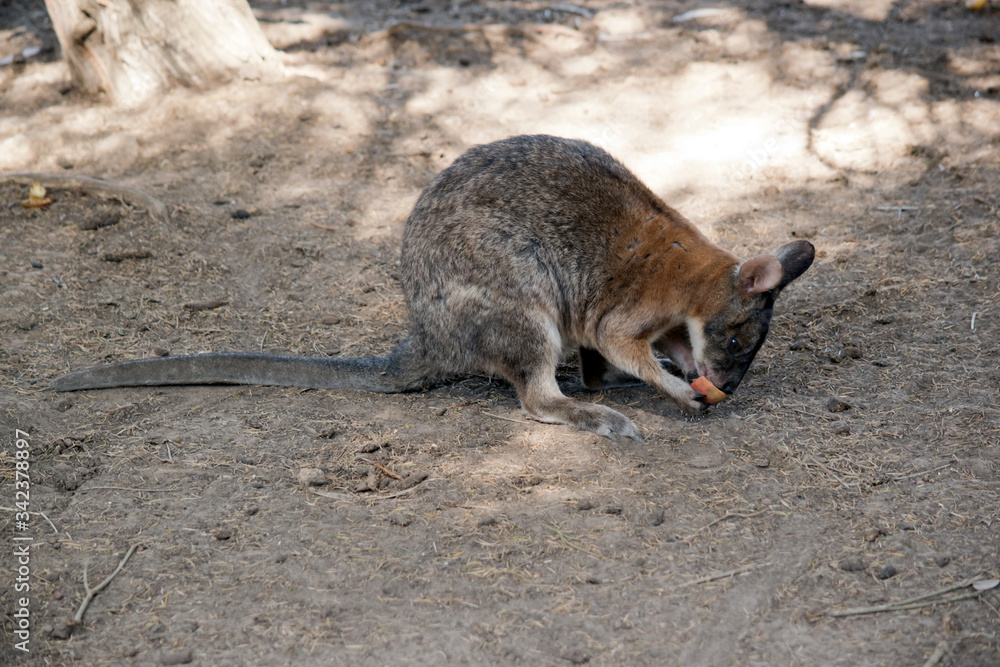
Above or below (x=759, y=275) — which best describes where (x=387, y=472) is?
below

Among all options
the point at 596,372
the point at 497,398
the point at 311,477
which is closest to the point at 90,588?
the point at 311,477

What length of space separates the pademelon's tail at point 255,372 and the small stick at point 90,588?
1259 mm

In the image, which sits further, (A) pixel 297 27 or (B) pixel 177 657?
(A) pixel 297 27

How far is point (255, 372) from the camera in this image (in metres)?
4.47

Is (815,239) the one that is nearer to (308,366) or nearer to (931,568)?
(931,568)

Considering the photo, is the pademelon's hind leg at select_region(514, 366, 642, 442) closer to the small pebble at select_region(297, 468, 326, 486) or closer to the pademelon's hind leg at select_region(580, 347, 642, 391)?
the pademelon's hind leg at select_region(580, 347, 642, 391)

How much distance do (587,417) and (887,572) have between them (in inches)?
62.6

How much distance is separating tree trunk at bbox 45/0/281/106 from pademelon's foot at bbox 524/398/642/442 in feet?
16.7

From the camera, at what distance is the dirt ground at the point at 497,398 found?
3020mm

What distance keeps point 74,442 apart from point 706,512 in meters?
3.01

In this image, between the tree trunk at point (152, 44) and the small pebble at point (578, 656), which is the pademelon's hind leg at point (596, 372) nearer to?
the small pebble at point (578, 656)

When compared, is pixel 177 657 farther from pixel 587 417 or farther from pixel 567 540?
pixel 587 417

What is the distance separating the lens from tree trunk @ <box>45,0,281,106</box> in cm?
728

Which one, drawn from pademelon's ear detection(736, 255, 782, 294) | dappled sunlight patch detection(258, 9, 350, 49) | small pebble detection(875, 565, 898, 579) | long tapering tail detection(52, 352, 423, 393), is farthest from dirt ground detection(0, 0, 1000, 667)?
pademelon's ear detection(736, 255, 782, 294)
